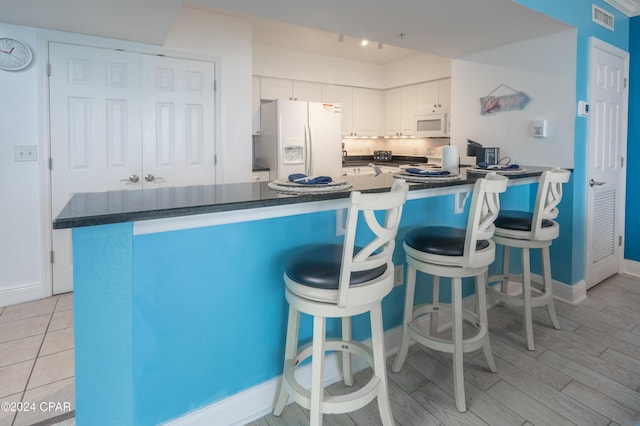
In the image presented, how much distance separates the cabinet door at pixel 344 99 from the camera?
540 cm

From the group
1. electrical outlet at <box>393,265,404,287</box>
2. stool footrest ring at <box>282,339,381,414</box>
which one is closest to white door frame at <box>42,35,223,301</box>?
stool footrest ring at <box>282,339,381,414</box>

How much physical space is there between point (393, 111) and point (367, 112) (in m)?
0.41

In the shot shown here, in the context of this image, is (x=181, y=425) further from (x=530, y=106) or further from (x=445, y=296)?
(x=530, y=106)

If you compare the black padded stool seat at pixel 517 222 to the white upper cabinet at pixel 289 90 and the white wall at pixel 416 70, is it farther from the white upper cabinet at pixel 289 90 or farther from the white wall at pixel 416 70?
the white upper cabinet at pixel 289 90

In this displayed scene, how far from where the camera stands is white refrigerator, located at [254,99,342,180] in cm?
432

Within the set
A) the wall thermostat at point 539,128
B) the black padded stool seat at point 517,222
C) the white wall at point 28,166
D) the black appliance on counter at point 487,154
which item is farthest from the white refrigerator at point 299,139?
the black padded stool seat at point 517,222

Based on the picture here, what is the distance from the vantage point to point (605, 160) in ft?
10.4

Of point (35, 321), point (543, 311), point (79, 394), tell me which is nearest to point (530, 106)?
point (543, 311)

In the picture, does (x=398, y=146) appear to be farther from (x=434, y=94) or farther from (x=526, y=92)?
(x=526, y=92)

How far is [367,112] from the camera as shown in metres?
5.86

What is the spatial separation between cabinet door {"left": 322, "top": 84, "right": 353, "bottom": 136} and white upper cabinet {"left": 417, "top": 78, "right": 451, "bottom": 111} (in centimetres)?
101

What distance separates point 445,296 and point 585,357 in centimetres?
81

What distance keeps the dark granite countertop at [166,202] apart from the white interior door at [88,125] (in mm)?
1986

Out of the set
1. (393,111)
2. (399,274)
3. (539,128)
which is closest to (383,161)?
(393,111)
